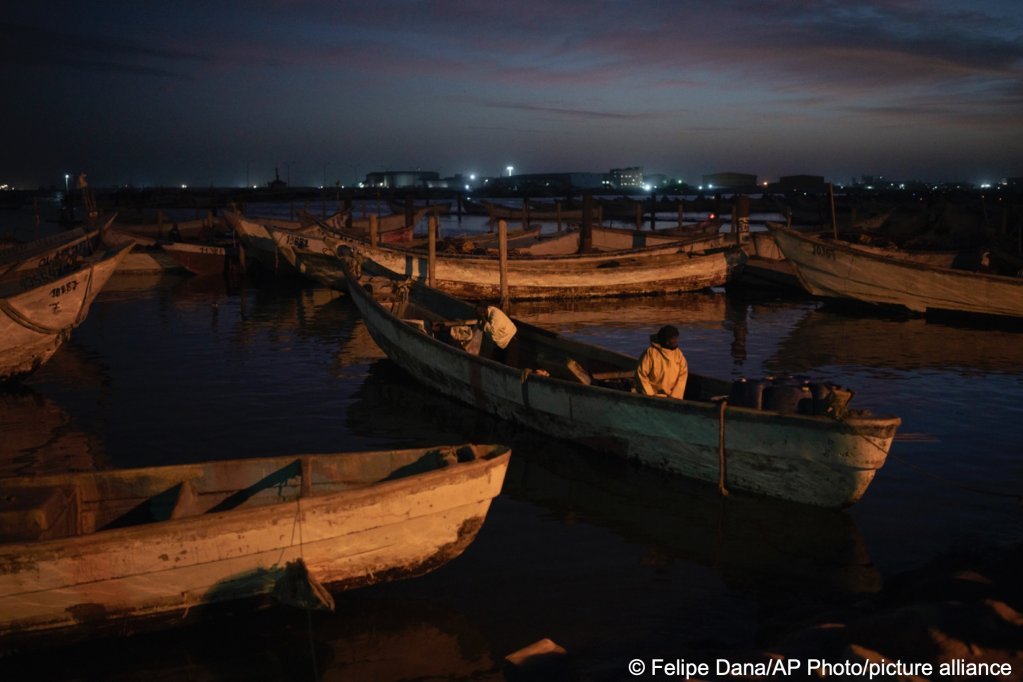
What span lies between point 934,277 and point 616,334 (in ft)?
29.1

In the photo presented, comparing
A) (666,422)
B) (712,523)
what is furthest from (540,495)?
(712,523)

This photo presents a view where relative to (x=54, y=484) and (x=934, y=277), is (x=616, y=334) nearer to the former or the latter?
(x=934, y=277)

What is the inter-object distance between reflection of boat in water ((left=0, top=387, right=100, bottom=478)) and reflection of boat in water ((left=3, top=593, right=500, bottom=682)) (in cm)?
432

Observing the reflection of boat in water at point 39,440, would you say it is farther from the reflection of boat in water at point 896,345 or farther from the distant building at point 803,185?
the distant building at point 803,185

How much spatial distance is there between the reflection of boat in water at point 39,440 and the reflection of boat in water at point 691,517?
3.53 metres

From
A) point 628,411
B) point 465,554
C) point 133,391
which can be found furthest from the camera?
point 133,391

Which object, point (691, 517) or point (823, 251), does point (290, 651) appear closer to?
point (691, 517)

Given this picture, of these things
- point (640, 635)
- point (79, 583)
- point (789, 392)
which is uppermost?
point (789, 392)

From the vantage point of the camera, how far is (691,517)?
855cm

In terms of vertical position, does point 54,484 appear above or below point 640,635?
above

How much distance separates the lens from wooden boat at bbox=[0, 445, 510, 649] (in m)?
5.62

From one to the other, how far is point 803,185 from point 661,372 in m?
115

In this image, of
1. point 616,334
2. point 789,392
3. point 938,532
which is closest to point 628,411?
point 789,392

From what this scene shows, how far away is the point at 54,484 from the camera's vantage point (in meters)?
6.61
